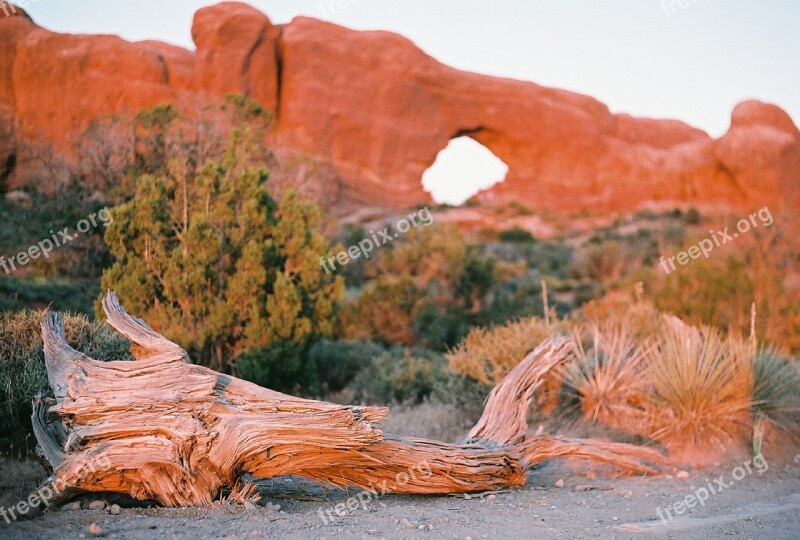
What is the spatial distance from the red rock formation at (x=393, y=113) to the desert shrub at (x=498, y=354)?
96.9ft

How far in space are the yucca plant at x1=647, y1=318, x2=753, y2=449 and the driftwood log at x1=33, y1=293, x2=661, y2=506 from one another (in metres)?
3.17

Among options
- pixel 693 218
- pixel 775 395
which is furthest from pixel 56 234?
pixel 693 218

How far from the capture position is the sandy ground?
396 cm

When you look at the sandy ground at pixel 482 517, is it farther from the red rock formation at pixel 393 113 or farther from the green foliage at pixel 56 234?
the red rock formation at pixel 393 113

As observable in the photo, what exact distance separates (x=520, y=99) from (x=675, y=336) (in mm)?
39810

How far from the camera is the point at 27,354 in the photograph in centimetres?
554

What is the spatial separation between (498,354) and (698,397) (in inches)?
89.5

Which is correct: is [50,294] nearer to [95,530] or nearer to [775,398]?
[95,530]

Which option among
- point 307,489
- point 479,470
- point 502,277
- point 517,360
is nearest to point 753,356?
point 517,360

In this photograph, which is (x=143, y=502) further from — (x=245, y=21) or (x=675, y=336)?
(x=245, y=21)

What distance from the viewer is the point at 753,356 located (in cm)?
723

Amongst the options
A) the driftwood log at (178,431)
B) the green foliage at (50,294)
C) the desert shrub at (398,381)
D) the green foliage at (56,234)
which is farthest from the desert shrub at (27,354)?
the green foliage at (56,234)

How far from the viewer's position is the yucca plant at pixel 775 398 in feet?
22.7

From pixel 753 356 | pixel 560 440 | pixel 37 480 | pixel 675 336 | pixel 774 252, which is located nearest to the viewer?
pixel 37 480
